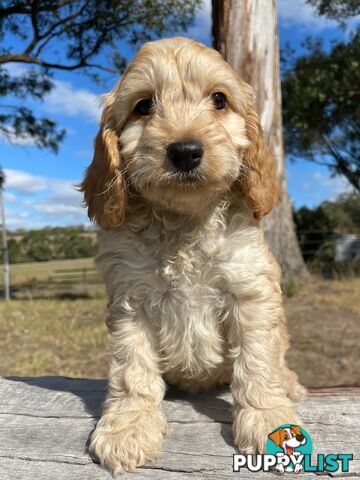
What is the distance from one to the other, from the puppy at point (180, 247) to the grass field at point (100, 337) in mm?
3550

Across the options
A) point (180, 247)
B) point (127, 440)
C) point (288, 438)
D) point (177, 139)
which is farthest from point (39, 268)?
point (288, 438)

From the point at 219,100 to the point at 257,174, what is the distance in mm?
498

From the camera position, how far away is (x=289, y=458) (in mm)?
2207

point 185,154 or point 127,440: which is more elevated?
point 185,154

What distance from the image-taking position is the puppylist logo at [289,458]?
219 centimetres

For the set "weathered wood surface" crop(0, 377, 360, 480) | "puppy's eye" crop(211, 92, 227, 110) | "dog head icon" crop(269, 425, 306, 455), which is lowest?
"weathered wood surface" crop(0, 377, 360, 480)

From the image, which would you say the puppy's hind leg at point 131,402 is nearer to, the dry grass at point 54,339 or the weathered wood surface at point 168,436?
the weathered wood surface at point 168,436

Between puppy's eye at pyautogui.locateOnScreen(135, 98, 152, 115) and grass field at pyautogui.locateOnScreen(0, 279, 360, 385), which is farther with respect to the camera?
grass field at pyautogui.locateOnScreen(0, 279, 360, 385)

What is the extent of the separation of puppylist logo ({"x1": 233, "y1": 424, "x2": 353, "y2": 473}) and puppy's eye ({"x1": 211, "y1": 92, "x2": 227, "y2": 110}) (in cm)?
180

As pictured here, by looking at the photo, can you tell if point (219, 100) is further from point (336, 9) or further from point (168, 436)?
point (336, 9)

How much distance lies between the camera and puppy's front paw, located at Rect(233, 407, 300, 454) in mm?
2283

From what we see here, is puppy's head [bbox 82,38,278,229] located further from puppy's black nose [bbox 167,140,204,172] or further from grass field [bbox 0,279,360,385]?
grass field [bbox 0,279,360,385]

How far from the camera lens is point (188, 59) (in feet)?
8.61

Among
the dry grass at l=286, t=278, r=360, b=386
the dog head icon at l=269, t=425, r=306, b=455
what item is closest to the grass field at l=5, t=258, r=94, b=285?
the dry grass at l=286, t=278, r=360, b=386
